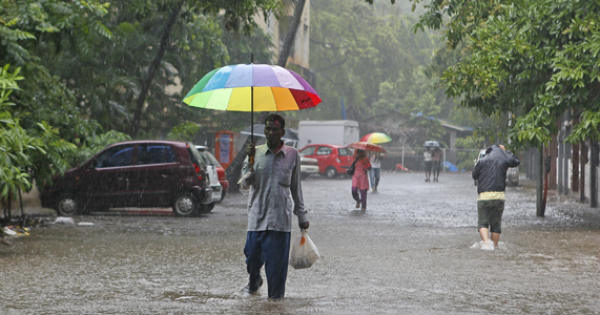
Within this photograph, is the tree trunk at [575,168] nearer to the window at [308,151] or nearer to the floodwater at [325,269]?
the floodwater at [325,269]

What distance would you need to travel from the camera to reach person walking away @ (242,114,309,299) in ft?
23.2

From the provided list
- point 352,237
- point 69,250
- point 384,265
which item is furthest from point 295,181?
point 352,237

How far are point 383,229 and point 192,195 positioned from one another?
14.3ft

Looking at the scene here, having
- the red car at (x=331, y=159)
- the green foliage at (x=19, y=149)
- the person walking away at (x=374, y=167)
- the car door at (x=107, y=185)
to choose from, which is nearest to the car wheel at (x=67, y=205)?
the car door at (x=107, y=185)

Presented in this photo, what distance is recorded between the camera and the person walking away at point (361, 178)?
19594 millimetres

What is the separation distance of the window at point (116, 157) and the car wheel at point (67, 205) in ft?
2.92

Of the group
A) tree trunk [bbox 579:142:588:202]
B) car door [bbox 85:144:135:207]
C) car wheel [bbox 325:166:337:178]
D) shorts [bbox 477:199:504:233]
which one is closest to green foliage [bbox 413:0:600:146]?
shorts [bbox 477:199:504:233]

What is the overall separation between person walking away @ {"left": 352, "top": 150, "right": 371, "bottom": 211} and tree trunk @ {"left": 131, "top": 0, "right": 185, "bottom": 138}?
5.60 meters

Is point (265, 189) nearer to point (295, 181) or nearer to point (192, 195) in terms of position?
point (295, 181)

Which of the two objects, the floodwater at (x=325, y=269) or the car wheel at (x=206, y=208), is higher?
the car wheel at (x=206, y=208)

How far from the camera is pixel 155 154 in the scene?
17500 mm

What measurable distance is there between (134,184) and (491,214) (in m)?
8.12

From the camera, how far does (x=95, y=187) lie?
17328 mm

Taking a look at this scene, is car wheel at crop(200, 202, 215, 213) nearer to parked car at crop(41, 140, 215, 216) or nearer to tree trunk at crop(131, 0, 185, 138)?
parked car at crop(41, 140, 215, 216)
